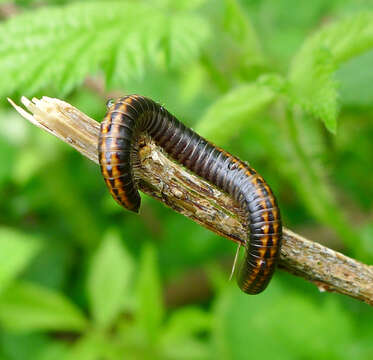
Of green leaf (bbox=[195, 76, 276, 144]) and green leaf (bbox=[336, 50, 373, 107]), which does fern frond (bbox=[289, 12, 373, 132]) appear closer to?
green leaf (bbox=[195, 76, 276, 144])

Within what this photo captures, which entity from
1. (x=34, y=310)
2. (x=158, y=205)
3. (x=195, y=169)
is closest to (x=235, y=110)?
(x=195, y=169)

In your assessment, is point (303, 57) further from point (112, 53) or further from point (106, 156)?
point (106, 156)

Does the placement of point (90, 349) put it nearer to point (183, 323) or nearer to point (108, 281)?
point (108, 281)

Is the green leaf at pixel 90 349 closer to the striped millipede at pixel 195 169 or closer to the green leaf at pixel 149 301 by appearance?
the green leaf at pixel 149 301

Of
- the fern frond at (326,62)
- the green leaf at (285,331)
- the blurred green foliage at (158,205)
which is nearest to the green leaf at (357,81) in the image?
the blurred green foliage at (158,205)

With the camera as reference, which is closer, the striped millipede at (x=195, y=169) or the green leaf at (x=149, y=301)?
the striped millipede at (x=195, y=169)

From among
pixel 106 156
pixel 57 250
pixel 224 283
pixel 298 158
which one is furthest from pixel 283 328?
pixel 57 250
